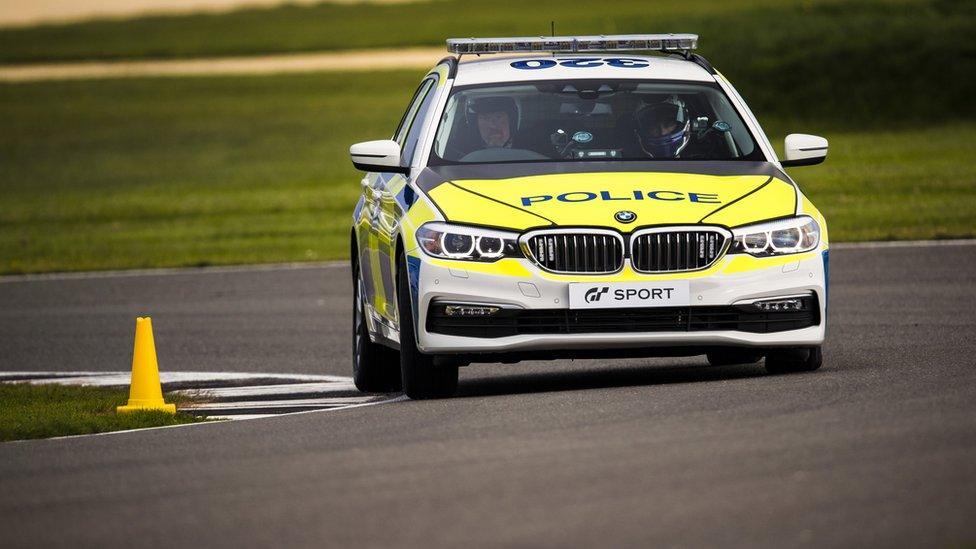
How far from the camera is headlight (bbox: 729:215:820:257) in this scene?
10.1 meters

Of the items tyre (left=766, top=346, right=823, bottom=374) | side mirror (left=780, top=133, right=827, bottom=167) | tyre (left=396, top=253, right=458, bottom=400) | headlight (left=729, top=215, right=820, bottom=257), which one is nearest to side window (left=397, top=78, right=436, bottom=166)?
tyre (left=396, top=253, right=458, bottom=400)

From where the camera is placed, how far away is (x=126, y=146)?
155ft

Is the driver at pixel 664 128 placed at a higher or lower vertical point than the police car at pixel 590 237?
higher

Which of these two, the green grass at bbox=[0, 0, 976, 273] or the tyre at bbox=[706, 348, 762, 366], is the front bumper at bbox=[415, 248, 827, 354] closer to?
the tyre at bbox=[706, 348, 762, 366]

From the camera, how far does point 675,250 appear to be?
10.0 m

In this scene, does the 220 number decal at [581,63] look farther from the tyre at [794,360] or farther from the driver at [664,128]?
the tyre at [794,360]

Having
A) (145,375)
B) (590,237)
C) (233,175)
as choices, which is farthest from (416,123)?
(233,175)

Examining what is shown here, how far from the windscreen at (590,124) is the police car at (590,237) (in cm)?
1

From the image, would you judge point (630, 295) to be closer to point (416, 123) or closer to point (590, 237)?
point (590, 237)

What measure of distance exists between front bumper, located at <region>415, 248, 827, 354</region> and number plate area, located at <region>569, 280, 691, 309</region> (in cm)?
3

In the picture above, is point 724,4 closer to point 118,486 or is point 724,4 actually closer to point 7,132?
point 7,132

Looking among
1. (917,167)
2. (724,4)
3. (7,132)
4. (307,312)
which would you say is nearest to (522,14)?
(724,4)

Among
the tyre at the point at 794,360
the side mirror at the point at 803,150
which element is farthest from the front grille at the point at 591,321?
the side mirror at the point at 803,150

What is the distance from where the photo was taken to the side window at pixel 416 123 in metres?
11.6
